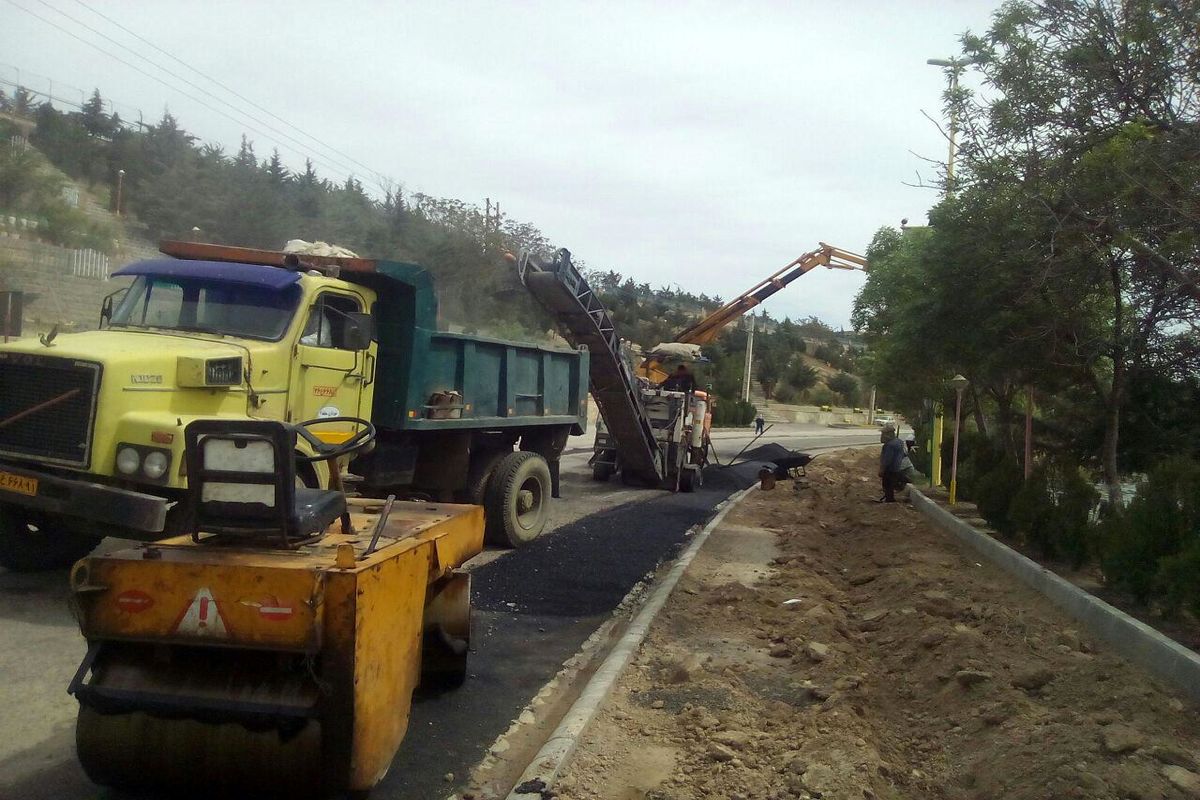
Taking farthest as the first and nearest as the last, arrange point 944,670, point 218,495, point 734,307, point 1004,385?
point 734,307 < point 1004,385 < point 944,670 < point 218,495

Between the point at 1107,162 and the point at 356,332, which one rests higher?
the point at 1107,162

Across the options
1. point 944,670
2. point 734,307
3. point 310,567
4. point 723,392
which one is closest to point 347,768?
point 310,567

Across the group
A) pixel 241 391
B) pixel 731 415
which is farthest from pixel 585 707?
pixel 731 415

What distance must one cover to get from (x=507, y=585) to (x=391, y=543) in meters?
4.49

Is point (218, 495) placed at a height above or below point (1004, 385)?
below

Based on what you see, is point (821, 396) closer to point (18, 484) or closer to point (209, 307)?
point (209, 307)

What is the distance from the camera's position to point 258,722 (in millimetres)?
3707

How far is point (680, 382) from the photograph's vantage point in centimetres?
1967

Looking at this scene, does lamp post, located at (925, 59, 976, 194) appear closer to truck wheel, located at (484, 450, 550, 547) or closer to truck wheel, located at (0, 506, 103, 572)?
truck wheel, located at (484, 450, 550, 547)

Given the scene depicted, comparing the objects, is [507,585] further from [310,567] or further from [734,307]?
[734,307]

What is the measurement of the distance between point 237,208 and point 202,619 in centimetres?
2727

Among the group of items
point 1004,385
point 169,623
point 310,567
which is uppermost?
point 1004,385

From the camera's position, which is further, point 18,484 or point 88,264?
point 88,264

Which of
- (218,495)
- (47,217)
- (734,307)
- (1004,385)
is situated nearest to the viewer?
(218,495)
